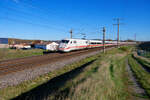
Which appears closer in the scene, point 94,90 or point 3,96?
point 94,90

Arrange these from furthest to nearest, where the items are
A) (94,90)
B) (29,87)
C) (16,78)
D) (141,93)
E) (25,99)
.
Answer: (16,78)
(29,87)
(141,93)
(25,99)
(94,90)

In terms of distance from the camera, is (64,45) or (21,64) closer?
(21,64)

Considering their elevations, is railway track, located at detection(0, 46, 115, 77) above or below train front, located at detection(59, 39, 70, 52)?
below

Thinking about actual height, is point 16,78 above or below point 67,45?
below

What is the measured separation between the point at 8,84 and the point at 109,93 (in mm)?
7082

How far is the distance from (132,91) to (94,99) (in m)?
3.78

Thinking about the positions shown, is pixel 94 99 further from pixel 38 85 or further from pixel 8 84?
pixel 8 84

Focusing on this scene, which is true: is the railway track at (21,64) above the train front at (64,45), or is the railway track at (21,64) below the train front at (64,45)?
below

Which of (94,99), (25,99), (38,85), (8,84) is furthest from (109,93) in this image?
(8,84)

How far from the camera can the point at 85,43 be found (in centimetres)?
3088

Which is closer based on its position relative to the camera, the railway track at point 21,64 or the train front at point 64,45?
the railway track at point 21,64

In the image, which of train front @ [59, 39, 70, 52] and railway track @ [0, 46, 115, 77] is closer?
railway track @ [0, 46, 115, 77]

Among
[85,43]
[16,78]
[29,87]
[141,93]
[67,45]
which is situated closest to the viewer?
[141,93]

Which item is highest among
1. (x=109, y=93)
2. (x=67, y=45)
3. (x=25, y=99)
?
(x=67, y=45)
